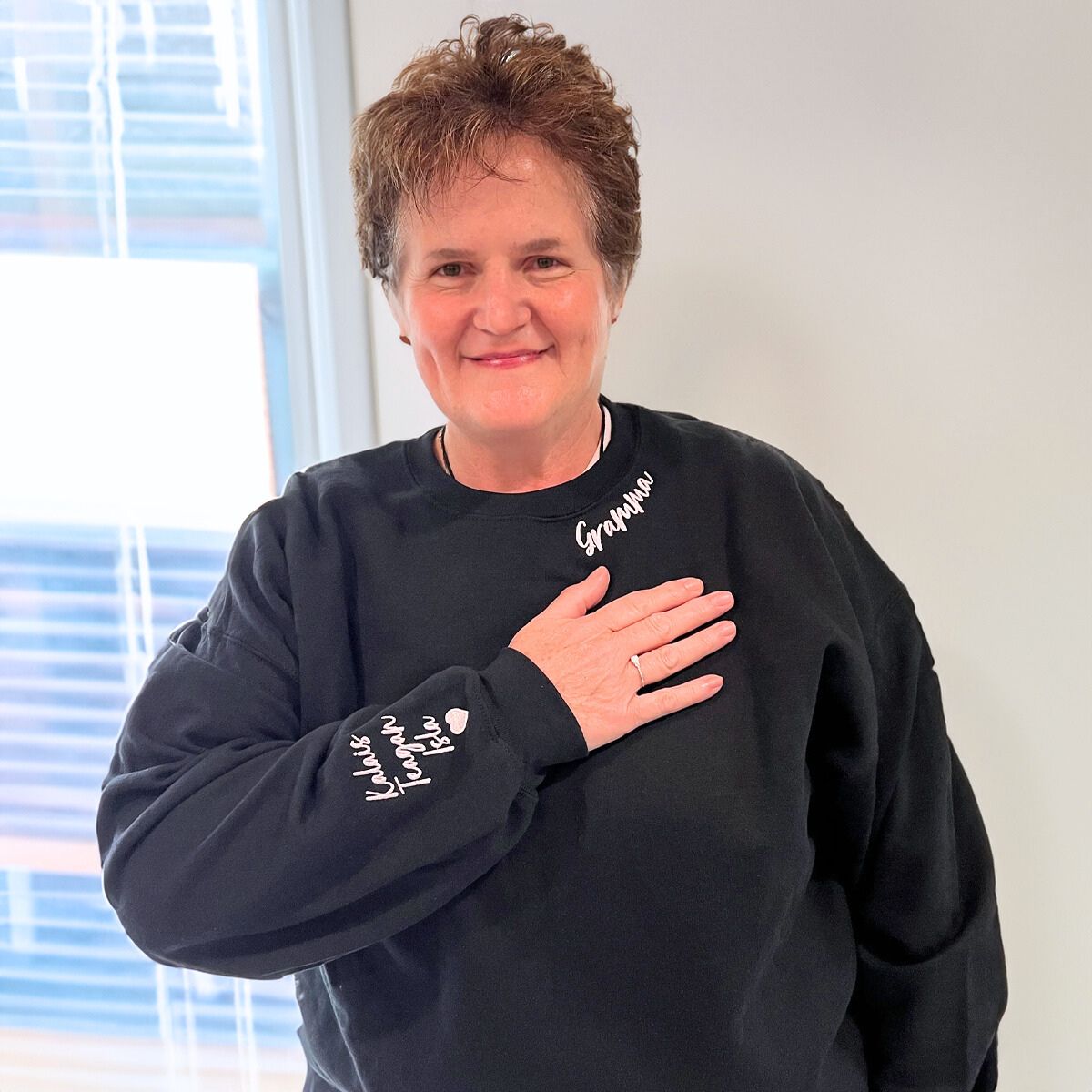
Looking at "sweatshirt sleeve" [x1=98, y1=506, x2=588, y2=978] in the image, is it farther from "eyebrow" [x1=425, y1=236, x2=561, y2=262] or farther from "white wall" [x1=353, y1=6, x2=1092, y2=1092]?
"white wall" [x1=353, y1=6, x2=1092, y2=1092]

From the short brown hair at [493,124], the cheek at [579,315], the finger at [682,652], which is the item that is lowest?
the finger at [682,652]

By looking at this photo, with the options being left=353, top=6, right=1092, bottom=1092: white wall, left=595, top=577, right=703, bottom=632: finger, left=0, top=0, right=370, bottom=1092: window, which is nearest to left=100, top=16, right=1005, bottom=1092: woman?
left=595, top=577, right=703, bottom=632: finger

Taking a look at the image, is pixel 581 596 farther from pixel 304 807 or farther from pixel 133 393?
pixel 133 393

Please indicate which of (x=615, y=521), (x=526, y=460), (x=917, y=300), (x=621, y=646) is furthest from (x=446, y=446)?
(x=917, y=300)

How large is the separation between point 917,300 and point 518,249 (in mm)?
643

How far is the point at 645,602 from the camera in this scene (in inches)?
44.3

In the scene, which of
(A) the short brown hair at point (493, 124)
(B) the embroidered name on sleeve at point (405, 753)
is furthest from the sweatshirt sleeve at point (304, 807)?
(A) the short brown hair at point (493, 124)

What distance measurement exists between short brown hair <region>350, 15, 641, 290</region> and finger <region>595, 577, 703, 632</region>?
13.4 inches

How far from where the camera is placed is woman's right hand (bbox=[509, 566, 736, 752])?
3.49 ft

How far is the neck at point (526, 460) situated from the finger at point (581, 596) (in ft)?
0.39

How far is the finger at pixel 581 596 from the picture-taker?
1.10m

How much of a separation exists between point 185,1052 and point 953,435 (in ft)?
5.25

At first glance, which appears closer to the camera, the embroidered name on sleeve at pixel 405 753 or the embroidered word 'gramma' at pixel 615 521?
the embroidered name on sleeve at pixel 405 753

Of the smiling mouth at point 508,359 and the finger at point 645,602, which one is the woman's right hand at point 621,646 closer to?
the finger at point 645,602
